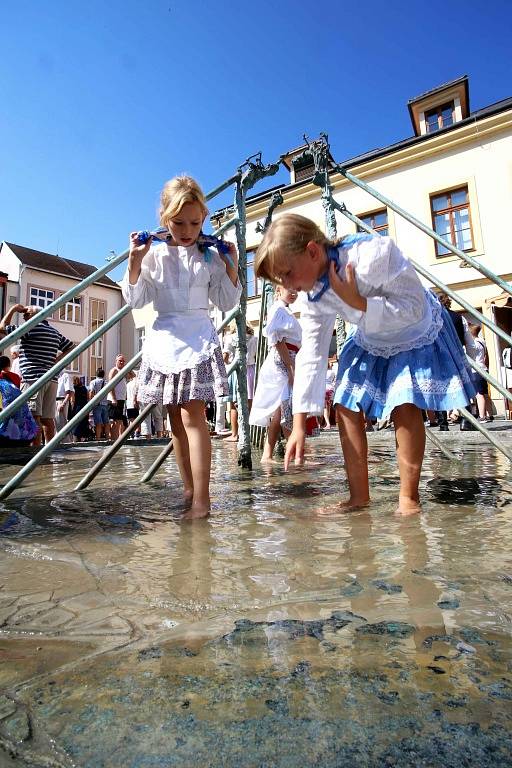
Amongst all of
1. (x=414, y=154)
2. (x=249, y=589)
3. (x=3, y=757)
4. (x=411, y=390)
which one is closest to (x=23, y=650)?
(x=3, y=757)

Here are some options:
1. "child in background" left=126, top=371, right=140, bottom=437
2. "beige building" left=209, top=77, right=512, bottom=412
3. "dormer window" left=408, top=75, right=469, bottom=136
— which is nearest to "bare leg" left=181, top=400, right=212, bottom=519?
"child in background" left=126, top=371, right=140, bottom=437

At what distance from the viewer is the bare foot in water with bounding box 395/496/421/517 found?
1.85 m

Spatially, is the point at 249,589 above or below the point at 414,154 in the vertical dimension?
below

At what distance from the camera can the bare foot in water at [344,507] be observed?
192 centimetres

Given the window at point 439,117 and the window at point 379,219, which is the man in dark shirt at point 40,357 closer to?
the window at point 379,219

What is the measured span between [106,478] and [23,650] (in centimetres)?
246

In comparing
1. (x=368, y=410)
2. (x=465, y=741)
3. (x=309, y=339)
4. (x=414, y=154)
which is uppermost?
(x=414, y=154)

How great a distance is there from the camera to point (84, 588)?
112cm

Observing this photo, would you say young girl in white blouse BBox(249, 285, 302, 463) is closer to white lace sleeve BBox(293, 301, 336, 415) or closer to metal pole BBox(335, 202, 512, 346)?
metal pole BBox(335, 202, 512, 346)

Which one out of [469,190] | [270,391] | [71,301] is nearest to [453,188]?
[469,190]

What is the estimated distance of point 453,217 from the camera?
1523 cm

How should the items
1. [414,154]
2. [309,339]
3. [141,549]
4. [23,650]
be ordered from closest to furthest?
[23,650], [141,549], [309,339], [414,154]

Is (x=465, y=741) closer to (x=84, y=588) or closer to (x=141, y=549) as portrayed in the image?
(x=84, y=588)

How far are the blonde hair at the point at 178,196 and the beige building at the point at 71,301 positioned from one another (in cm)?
2452
